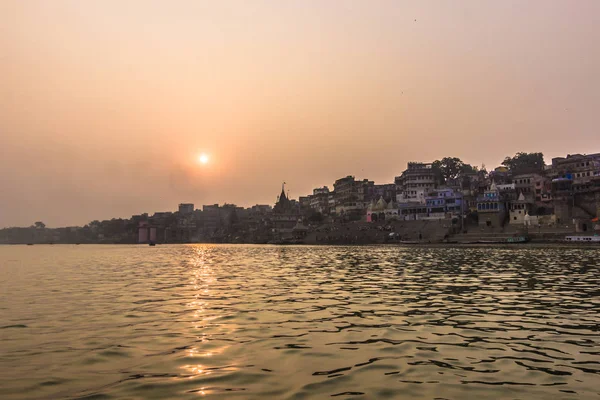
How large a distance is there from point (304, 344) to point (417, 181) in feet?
387

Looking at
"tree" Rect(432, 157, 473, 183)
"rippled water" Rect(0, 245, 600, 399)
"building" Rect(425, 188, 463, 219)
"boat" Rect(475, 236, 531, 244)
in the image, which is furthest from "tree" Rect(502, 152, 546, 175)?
"rippled water" Rect(0, 245, 600, 399)

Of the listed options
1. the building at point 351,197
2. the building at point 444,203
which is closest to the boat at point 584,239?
the building at point 444,203

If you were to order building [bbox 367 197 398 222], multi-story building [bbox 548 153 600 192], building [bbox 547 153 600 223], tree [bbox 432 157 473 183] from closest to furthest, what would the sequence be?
building [bbox 547 153 600 223]
multi-story building [bbox 548 153 600 192]
building [bbox 367 197 398 222]
tree [bbox 432 157 473 183]

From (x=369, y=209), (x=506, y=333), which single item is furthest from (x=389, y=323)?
(x=369, y=209)

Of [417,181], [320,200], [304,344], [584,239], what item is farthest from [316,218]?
[304,344]

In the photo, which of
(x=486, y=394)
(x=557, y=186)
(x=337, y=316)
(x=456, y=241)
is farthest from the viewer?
(x=557, y=186)

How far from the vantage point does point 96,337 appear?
11.2 metres

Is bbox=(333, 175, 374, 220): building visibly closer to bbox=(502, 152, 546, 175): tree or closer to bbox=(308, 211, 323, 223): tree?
bbox=(308, 211, 323, 223): tree

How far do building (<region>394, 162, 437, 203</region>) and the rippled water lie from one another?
104 m

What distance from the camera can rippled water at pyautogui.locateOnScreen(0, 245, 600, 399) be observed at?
7.33 metres

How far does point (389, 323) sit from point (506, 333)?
3.01 metres

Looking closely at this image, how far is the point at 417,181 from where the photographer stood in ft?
405

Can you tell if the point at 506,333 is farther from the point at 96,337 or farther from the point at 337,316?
the point at 96,337

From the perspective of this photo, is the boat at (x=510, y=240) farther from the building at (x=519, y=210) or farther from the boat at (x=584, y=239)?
the building at (x=519, y=210)
